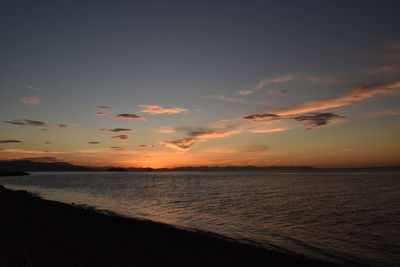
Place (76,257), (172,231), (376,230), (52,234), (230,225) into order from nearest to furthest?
(76,257)
(52,234)
(172,231)
(376,230)
(230,225)

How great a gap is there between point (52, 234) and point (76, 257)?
5.80 metres

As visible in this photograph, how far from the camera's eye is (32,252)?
1172 centimetres

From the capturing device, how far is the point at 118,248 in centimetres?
1485

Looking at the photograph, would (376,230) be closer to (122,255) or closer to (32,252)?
(122,255)

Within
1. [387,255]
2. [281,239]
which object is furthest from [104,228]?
[387,255]

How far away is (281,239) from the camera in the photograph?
19875 millimetres

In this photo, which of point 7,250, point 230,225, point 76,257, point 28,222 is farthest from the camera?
point 230,225

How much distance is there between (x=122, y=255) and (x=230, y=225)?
13989 mm

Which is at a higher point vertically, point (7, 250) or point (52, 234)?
point (7, 250)

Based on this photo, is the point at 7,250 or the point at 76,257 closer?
the point at 7,250

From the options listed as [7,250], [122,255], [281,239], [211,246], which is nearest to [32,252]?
[7,250]

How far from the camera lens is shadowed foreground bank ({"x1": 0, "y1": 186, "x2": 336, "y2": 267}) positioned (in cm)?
1103

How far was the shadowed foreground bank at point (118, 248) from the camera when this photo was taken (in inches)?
434

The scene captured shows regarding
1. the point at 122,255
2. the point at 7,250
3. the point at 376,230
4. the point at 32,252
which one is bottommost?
the point at 376,230
